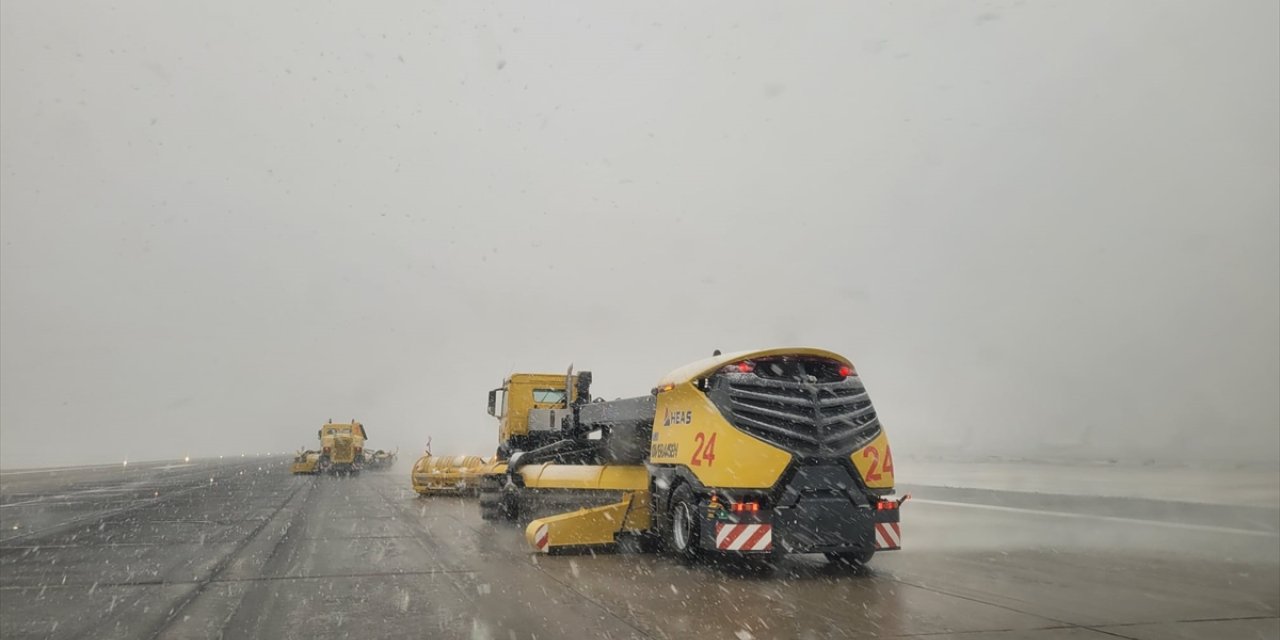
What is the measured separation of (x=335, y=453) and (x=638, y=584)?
39.5 meters

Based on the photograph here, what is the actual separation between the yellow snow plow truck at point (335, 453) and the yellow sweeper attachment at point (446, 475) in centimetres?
2175

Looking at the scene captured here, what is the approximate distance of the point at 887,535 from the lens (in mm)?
9195

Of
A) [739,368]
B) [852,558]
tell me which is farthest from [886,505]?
[739,368]

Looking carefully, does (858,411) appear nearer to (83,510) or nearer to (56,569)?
(56,569)

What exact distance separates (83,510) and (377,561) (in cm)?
1527

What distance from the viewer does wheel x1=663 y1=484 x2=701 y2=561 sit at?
9406 mm

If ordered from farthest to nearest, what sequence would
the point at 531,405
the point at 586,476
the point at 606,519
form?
the point at 531,405, the point at 586,476, the point at 606,519

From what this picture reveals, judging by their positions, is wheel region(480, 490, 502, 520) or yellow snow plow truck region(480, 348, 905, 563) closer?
yellow snow plow truck region(480, 348, 905, 563)

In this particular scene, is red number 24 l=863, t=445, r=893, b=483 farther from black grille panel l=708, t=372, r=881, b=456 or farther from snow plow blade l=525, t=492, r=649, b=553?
snow plow blade l=525, t=492, r=649, b=553

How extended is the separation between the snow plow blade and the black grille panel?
8.31 ft

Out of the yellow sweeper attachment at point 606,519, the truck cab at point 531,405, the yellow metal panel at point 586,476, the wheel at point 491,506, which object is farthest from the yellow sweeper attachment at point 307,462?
the yellow sweeper attachment at point 606,519

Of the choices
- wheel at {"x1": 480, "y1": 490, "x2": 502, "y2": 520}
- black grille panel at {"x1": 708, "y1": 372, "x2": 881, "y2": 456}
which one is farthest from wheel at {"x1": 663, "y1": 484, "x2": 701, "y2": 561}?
wheel at {"x1": 480, "y1": 490, "x2": 502, "y2": 520}

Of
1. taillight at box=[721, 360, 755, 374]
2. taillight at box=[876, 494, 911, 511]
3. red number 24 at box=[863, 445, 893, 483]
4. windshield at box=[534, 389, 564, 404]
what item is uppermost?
taillight at box=[721, 360, 755, 374]

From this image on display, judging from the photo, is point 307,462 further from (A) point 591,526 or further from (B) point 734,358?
(B) point 734,358
